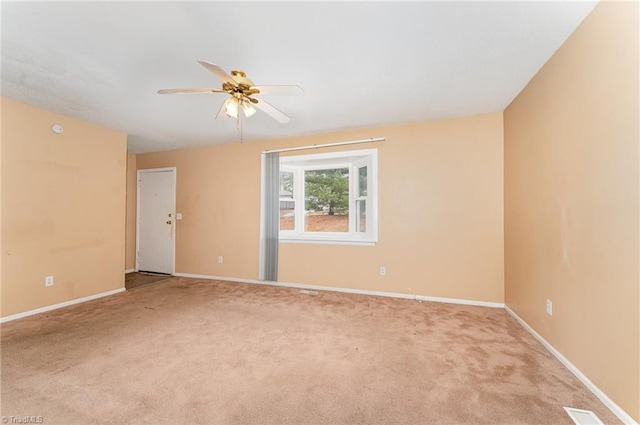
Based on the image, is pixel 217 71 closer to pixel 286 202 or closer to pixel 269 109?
pixel 269 109

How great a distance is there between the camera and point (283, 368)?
75.9 inches

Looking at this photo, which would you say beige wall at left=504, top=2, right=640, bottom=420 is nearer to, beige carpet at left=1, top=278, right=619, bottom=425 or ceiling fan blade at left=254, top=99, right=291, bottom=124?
beige carpet at left=1, top=278, right=619, bottom=425

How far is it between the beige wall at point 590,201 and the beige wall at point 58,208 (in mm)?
5189

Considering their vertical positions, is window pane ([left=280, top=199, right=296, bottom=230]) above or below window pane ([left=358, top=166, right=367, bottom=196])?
below

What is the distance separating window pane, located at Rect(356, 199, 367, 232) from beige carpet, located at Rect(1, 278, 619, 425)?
1.34 m

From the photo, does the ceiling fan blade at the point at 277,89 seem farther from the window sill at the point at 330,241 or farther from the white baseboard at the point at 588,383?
the white baseboard at the point at 588,383

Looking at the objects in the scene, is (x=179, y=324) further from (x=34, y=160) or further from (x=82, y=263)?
(x=34, y=160)

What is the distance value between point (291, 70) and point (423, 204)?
2373mm

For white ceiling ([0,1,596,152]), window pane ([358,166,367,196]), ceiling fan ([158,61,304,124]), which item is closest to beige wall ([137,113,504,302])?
window pane ([358,166,367,196])

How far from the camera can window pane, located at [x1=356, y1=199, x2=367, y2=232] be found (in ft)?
13.3

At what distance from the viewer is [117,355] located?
82.8 inches

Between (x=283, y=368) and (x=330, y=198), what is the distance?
9.25ft

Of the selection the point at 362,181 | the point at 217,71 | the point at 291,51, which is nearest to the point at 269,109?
the point at 291,51

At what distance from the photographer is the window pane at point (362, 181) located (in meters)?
4.06
